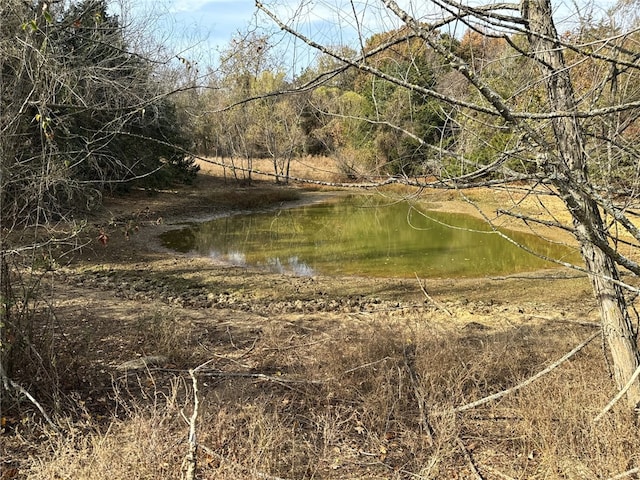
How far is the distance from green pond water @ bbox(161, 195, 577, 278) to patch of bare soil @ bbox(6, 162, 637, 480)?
3.60m

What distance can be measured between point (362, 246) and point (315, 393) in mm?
10590

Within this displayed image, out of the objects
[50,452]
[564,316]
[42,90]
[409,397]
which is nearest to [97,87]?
[42,90]

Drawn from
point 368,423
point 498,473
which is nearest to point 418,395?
point 368,423

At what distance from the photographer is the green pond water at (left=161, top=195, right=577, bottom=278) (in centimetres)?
1181

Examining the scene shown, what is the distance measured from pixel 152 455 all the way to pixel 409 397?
1.98 metres

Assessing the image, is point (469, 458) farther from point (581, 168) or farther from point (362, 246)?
point (362, 246)

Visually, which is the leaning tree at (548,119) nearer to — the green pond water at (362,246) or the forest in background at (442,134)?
the forest in background at (442,134)

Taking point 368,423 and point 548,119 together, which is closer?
point 548,119

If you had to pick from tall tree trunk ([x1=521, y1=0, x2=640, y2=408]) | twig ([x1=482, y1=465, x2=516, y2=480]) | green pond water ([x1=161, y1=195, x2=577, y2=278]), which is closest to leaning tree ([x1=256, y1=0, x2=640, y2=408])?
tall tree trunk ([x1=521, y1=0, x2=640, y2=408])

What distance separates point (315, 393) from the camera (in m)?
3.98

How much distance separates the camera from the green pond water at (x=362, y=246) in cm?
1181

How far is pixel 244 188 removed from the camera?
89.1 ft

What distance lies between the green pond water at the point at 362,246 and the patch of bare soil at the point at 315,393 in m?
3.60

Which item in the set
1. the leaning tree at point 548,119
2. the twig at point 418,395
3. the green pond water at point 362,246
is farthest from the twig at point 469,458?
the green pond water at point 362,246
